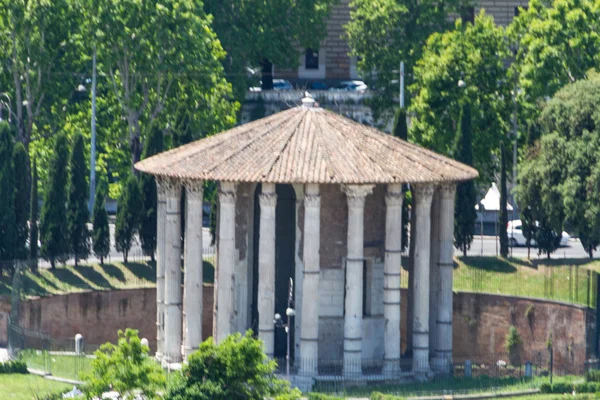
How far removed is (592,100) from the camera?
303 feet

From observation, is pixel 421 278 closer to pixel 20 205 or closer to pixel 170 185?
pixel 170 185

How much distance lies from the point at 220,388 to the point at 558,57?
36102 mm

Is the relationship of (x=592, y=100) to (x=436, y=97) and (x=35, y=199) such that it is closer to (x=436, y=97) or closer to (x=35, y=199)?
(x=436, y=97)

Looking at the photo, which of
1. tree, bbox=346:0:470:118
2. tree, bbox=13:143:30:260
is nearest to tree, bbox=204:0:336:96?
tree, bbox=346:0:470:118

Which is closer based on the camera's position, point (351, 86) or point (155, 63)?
point (155, 63)

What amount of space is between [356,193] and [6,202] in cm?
1853

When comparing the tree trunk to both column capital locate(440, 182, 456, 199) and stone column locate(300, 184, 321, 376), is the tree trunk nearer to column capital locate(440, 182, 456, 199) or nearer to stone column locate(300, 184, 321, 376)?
column capital locate(440, 182, 456, 199)

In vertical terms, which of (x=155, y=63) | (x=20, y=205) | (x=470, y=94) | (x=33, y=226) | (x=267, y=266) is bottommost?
(x=267, y=266)

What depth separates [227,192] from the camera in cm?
7994

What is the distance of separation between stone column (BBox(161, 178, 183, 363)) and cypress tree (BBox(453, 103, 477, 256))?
54.5 feet

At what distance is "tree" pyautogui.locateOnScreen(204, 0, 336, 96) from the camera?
11844 cm

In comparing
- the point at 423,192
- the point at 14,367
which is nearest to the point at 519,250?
the point at 423,192

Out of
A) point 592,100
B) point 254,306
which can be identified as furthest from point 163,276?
point 592,100

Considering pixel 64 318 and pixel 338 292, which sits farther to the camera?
pixel 64 318
